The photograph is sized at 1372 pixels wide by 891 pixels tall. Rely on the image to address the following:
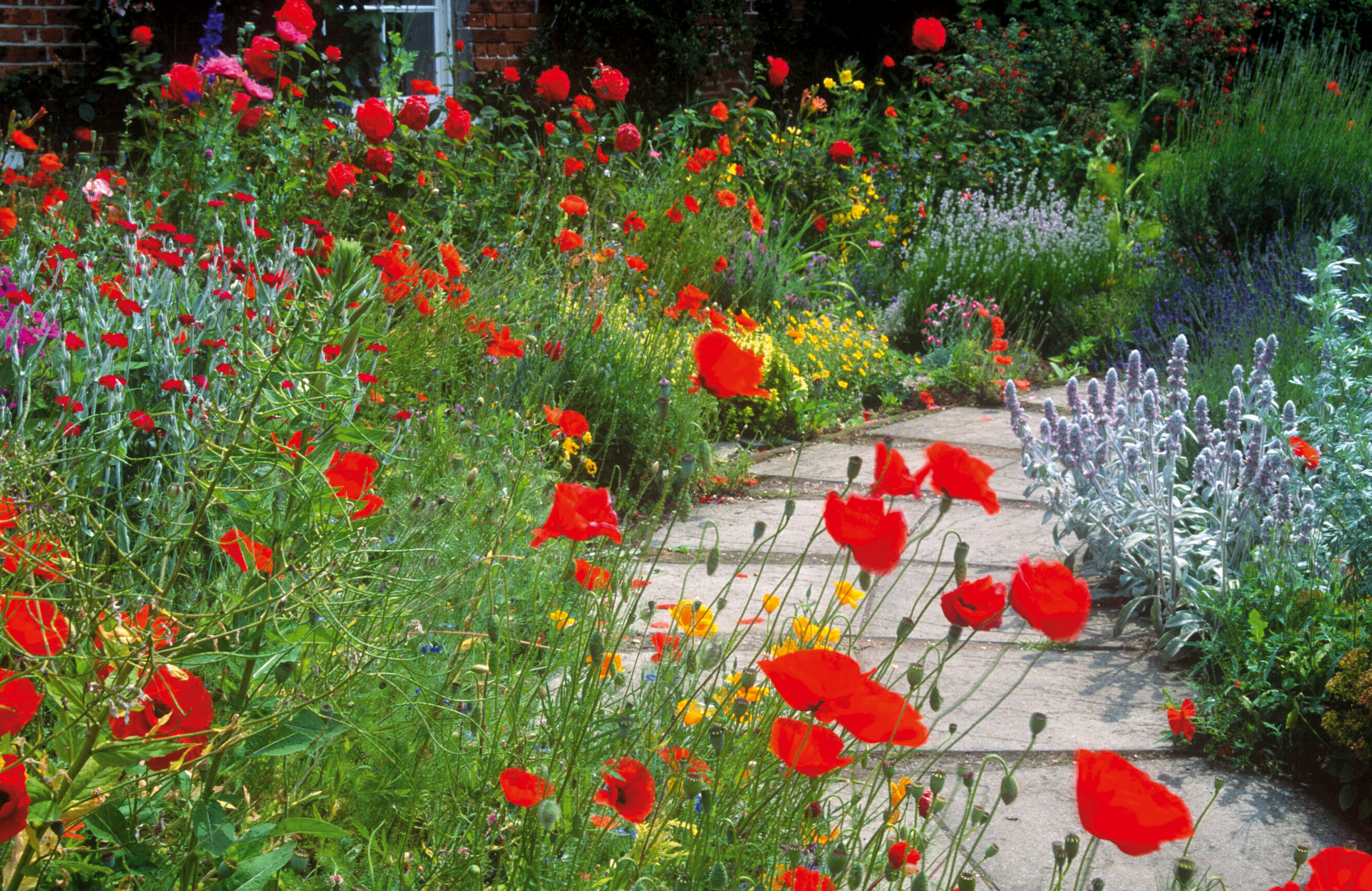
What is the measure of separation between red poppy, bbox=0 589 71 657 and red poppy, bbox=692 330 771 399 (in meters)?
0.72

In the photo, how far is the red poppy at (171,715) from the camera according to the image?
0.89 meters

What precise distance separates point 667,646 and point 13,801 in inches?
38.0

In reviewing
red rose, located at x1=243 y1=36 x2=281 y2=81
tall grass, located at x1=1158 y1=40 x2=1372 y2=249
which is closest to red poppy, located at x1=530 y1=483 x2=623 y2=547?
red rose, located at x1=243 y1=36 x2=281 y2=81

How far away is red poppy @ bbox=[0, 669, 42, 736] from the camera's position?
85 cm

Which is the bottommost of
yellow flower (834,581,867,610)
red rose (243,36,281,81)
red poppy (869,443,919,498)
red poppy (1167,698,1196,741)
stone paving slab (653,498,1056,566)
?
stone paving slab (653,498,1056,566)

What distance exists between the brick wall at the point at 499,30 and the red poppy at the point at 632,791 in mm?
6464

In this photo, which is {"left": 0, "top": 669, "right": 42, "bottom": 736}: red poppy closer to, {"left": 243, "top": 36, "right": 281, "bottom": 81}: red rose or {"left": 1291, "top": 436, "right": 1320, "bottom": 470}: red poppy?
{"left": 1291, "top": 436, "right": 1320, "bottom": 470}: red poppy

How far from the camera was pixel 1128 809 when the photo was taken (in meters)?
0.91

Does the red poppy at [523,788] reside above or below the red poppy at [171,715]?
below

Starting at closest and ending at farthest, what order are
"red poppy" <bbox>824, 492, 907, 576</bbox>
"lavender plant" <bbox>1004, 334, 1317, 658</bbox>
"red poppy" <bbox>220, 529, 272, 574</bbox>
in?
"red poppy" <bbox>220, 529, 272, 574</bbox> < "red poppy" <bbox>824, 492, 907, 576</bbox> < "lavender plant" <bbox>1004, 334, 1317, 658</bbox>

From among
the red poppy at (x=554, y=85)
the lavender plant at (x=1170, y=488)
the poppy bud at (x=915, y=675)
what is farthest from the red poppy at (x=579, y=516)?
the red poppy at (x=554, y=85)

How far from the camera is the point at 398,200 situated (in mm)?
4074

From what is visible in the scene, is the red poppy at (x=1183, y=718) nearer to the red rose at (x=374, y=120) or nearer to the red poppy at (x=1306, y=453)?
the red poppy at (x=1306, y=453)

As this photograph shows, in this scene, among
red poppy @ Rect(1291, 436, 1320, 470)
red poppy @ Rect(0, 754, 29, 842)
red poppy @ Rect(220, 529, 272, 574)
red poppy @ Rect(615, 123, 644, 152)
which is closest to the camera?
red poppy @ Rect(0, 754, 29, 842)
